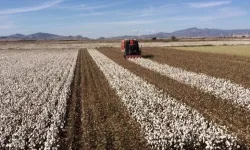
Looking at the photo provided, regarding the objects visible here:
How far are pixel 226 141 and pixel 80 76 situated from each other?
2209cm

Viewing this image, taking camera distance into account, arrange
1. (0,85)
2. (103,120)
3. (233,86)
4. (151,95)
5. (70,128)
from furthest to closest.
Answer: (0,85)
(233,86)
(151,95)
(103,120)
(70,128)

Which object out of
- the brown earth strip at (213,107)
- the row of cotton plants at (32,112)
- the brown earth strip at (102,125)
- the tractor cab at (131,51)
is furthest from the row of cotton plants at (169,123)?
the tractor cab at (131,51)

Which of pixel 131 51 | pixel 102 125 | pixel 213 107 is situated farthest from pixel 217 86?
pixel 131 51

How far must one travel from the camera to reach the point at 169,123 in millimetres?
14898

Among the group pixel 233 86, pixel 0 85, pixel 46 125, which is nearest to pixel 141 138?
pixel 46 125

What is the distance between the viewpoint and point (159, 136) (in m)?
12.7

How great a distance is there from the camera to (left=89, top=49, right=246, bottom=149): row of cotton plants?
39.8 ft

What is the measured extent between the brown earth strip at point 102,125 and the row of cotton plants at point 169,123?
41 centimetres

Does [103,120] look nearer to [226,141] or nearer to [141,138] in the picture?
[141,138]

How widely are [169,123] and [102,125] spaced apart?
8.86 feet

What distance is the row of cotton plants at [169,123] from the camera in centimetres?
1213

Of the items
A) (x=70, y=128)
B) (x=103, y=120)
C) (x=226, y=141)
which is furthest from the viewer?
(x=103, y=120)

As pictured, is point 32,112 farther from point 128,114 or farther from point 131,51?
point 131,51

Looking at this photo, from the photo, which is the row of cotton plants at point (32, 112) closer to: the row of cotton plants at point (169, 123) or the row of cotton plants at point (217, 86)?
the row of cotton plants at point (169, 123)
